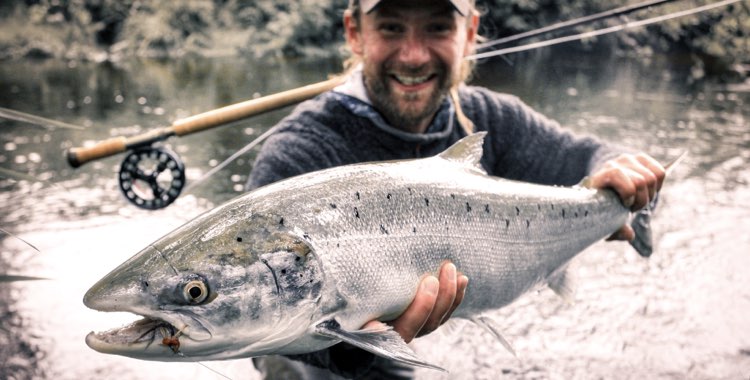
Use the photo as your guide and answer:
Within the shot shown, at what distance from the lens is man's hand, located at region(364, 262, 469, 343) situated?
1729 millimetres

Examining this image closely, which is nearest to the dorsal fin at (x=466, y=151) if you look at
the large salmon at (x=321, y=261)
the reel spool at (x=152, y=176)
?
the large salmon at (x=321, y=261)

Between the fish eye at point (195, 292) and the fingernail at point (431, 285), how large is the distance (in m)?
0.68

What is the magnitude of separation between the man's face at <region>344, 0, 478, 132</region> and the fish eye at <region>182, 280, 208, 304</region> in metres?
1.61

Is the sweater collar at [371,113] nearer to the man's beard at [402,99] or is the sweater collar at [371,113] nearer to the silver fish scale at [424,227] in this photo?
the man's beard at [402,99]

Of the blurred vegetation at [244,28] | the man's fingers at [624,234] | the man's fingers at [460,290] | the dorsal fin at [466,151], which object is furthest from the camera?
the blurred vegetation at [244,28]

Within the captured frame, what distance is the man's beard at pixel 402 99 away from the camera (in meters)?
2.72

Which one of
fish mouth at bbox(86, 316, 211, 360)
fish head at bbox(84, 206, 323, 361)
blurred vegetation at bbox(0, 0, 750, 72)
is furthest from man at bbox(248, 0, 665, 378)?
blurred vegetation at bbox(0, 0, 750, 72)

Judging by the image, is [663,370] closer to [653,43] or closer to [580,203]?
[580,203]

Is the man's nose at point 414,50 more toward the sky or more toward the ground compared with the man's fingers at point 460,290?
more toward the sky

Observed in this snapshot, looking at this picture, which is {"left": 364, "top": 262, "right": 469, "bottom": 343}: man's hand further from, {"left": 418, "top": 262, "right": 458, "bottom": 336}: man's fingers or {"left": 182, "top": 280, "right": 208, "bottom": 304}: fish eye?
{"left": 182, "top": 280, "right": 208, "bottom": 304}: fish eye

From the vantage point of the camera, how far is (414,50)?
2.60 meters

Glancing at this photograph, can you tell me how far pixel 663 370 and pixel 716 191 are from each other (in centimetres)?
464

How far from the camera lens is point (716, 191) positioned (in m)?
7.75

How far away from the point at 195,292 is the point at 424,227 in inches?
28.8
